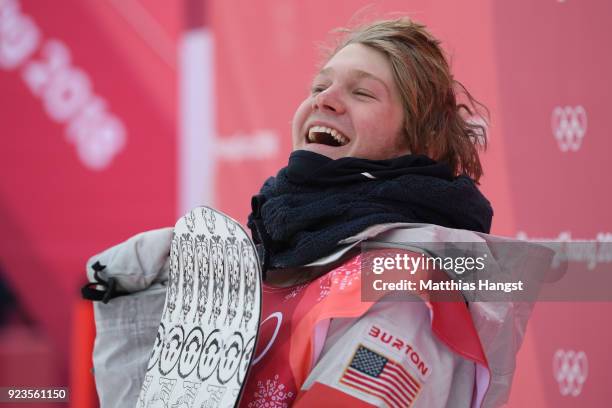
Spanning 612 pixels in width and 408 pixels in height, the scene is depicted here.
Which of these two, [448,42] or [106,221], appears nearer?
[448,42]

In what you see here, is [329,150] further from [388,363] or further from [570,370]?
[570,370]

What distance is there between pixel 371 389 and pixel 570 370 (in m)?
0.69

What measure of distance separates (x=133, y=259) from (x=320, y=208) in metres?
0.38

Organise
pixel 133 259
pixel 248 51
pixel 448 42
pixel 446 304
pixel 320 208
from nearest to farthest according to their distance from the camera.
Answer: pixel 446 304
pixel 320 208
pixel 133 259
pixel 448 42
pixel 248 51

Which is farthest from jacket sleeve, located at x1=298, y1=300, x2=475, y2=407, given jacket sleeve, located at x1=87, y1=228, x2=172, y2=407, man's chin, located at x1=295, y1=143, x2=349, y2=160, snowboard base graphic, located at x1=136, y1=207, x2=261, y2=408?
jacket sleeve, located at x1=87, y1=228, x2=172, y2=407

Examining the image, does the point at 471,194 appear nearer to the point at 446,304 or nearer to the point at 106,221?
the point at 446,304

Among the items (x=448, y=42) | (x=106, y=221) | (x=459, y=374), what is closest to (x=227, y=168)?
(x=106, y=221)

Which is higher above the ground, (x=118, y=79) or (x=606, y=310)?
(x=118, y=79)

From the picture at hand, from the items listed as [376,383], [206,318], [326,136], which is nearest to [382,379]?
[376,383]

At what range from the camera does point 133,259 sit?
1536 mm

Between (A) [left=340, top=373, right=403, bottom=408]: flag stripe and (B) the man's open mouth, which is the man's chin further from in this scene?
(A) [left=340, top=373, right=403, bottom=408]: flag stripe

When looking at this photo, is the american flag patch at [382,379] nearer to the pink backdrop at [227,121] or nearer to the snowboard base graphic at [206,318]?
the snowboard base graphic at [206,318]

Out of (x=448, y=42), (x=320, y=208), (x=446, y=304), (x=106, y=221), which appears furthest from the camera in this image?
(x=106, y=221)

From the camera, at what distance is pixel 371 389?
1.14 metres
